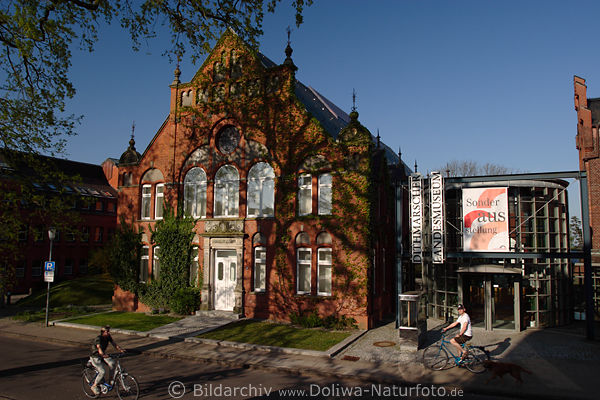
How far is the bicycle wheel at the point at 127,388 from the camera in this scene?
31.5ft

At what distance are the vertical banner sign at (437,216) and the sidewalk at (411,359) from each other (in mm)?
3323

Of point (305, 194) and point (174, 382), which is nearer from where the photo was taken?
point (174, 382)

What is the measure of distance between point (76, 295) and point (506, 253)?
25.4 m

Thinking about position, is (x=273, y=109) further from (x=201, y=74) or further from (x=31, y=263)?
(x=31, y=263)

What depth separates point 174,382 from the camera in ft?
37.2

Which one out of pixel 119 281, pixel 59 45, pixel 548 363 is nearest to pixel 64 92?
pixel 59 45

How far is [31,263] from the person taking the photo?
123 feet

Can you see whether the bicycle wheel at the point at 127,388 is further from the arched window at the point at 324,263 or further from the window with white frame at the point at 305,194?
the window with white frame at the point at 305,194

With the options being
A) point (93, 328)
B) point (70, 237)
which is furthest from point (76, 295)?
point (70, 237)

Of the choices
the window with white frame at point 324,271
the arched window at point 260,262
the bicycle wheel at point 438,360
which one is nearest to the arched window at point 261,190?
the arched window at point 260,262

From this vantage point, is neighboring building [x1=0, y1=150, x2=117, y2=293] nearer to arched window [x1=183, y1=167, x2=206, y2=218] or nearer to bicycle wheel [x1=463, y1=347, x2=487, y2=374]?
arched window [x1=183, y1=167, x2=206, y2=218]

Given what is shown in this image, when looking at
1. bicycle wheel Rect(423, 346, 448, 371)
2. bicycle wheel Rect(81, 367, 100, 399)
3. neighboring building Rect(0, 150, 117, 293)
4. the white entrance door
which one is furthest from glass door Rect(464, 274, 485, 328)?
neighboring building Rect(0, 150, 117, 293)

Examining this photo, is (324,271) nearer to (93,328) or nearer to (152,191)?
(93,328)

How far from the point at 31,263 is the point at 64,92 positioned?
2821cm
